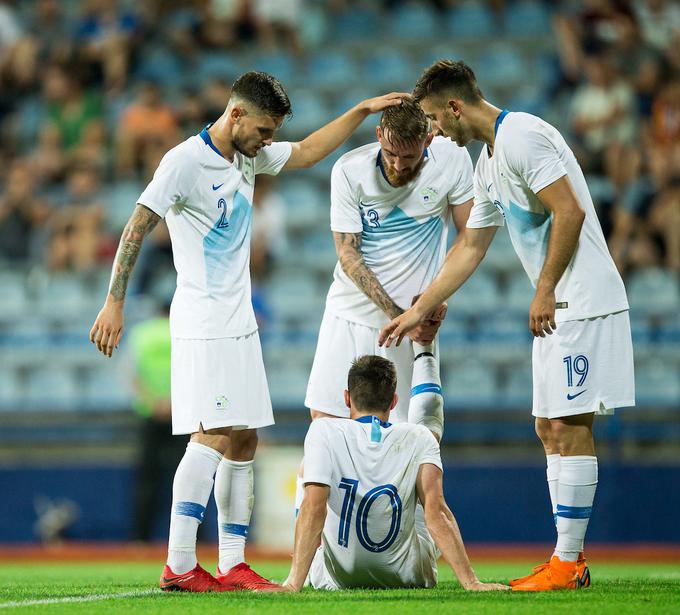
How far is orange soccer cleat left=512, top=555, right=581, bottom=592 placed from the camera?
5785 millimetres

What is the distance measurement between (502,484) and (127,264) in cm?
621

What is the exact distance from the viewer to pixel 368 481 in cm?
571

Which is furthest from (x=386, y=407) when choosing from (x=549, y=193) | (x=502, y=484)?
(x=502, y=484)

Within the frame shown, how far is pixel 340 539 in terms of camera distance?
5.78 metres

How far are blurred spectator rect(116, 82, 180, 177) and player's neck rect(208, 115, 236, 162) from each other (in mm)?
8208

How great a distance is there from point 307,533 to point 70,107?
1089 cm

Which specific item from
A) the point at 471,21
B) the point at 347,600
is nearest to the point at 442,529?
the point at 347,600

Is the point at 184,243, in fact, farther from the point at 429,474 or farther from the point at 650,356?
the point at 650,356

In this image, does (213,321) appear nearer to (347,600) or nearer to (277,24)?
(347,600)

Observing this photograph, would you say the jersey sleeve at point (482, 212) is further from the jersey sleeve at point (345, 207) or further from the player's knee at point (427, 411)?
the player's knee at point (427, 411)

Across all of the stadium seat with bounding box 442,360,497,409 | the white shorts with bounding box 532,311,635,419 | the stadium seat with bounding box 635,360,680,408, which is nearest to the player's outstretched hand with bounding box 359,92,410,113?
the white shorts with bounding box 532,311,635,419

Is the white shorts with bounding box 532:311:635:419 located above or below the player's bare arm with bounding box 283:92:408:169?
below

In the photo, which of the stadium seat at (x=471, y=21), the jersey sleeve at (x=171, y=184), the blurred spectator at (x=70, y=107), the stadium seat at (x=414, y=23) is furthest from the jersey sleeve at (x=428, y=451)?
the stadium seat at (x=414, y=23)

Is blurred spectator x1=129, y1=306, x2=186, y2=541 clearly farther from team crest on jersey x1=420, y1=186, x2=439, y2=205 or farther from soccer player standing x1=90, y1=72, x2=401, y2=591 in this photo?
soccer player standing x1=90, y1=72, x2=401, y2=591
